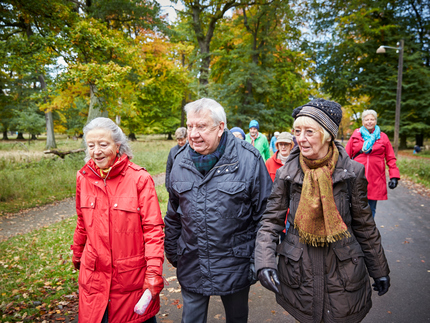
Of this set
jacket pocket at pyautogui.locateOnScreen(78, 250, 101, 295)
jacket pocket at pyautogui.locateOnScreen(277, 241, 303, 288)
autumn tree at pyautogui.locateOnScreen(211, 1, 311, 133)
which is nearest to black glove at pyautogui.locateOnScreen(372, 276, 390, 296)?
jacket pocket at pyautogui.locateOnScreen(277, 241, 303, 288)

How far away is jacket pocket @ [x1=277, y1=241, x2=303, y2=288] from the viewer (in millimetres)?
2072

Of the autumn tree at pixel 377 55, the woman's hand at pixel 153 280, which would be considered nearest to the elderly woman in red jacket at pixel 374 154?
the woman's hand at pixel 153 280

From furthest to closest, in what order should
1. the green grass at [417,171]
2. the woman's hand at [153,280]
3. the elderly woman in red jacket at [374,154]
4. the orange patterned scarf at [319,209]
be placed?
1. the green grass at [417,171]
2. the elderly woman in red jacket at [374,154]
3. the woman's hand at [153,280]
4. the orange patterned scarf at [319,209]

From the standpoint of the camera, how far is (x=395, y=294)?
3.80 meters

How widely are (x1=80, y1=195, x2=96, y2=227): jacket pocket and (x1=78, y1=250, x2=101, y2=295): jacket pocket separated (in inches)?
10.2

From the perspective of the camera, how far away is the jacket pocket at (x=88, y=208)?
7.73ft

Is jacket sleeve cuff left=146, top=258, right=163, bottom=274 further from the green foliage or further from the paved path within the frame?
the green foliage

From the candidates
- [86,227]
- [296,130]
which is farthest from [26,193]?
[296,130]

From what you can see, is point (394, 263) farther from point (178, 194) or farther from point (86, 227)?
point (86, 227)

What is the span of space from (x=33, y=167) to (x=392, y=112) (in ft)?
86.2

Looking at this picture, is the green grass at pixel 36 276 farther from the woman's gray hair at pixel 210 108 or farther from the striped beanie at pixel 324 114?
the striped beanie at pixel 324 114

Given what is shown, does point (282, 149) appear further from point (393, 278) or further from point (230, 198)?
point (230, 198)

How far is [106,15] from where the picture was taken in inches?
556

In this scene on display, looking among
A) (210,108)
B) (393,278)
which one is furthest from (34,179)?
(393,278)
